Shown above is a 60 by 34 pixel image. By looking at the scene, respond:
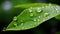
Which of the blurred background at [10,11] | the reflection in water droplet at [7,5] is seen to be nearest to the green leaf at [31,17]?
the blurred background at [10,11]

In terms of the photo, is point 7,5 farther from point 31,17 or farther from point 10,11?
point 31,17

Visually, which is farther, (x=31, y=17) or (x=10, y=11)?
(x=10, y=11)

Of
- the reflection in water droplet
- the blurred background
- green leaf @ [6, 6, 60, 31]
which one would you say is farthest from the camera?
the reflection in water droplet

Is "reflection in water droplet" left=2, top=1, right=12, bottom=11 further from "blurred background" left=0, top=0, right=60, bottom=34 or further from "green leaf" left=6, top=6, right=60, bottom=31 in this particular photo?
"green leaf" left=6, top=6, right=60, bottom=31

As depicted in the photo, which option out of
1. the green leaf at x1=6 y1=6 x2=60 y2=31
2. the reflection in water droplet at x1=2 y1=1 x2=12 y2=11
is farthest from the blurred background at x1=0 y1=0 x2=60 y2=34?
the green leaf at x1=6 y1=6 x2=60 y2=31

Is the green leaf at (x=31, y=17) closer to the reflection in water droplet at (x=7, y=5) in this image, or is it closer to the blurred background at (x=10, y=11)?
the blurred background at (x=10, y=11)

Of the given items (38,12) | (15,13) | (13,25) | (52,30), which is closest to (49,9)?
(38,12)

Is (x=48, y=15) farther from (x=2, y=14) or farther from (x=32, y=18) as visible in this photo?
(x=2, y=14)

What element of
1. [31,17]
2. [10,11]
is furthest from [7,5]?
[31,17]

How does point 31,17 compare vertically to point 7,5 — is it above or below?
above
